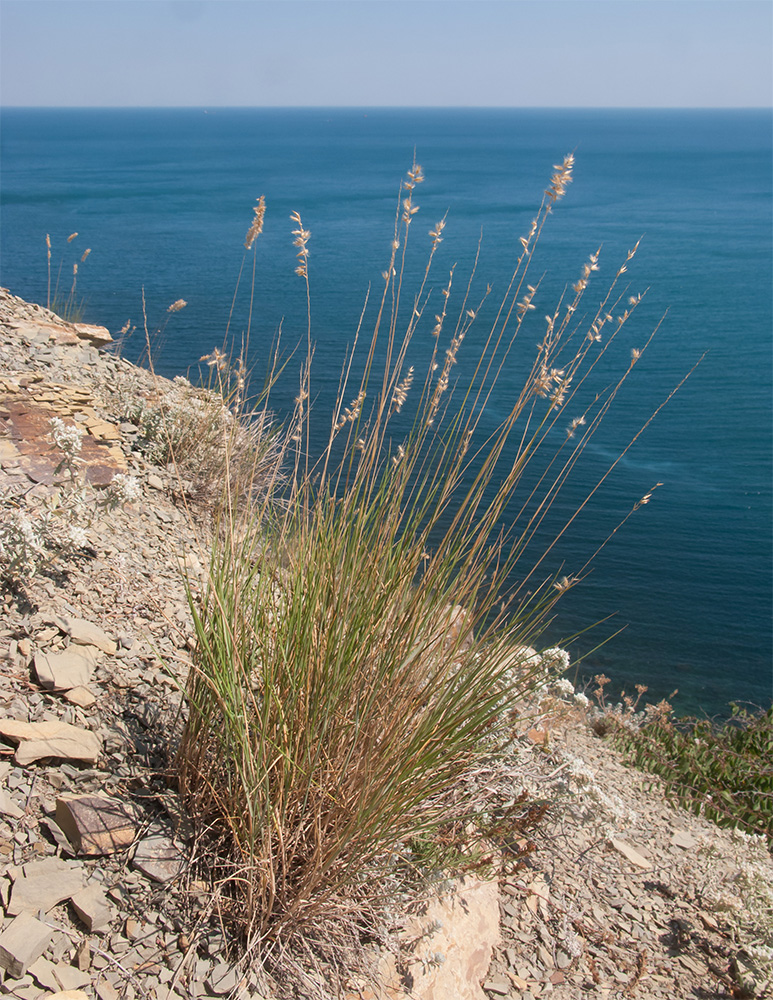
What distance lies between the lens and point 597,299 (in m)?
18.6

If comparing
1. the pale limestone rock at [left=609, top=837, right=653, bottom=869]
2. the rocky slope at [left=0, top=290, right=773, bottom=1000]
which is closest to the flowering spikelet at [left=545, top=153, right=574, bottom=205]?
the rocky slope at [left=0, top=290, right=773, bottom=1000]

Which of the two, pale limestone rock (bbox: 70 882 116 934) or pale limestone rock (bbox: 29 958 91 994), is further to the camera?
pale limestone rock (bbox: 70 882 116 934)

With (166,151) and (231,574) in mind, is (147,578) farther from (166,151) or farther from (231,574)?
(166,151)

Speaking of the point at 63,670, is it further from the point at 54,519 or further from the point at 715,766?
the point at 715,766

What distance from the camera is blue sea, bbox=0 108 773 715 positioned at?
9195 mm

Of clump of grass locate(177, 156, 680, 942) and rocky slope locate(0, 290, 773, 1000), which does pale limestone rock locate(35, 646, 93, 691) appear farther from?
clump of grass locate(177, 156, 680, 942)

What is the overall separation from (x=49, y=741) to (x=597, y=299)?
18.5 meters

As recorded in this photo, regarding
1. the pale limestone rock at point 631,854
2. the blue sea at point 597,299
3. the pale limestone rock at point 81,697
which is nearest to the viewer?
the pale limestone rock at point 81,697

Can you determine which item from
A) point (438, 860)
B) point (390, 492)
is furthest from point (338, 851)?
point (390, 492)

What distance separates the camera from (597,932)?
2523mm

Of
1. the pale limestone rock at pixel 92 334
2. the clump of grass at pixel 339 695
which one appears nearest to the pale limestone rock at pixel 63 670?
the clump of grass at pixel 339 695

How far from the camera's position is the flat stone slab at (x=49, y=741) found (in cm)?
210

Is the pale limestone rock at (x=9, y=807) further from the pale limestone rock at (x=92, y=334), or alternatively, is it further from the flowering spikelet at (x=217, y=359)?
the pale limestone rock at (x=92, y=334)

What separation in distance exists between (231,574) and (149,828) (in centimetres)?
73
